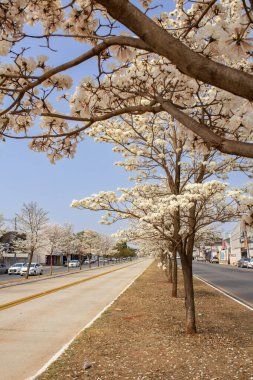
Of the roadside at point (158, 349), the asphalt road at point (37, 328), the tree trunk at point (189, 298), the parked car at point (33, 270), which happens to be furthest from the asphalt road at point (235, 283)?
the parked car at point (33, 270)

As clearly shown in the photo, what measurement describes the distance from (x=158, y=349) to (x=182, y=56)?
22.7ft

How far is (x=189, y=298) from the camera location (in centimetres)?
1012

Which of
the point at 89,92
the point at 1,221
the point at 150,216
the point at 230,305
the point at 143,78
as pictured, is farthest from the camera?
the point at 1,221

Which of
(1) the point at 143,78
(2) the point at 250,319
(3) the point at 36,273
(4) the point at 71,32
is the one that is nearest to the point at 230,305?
(2) the point at 250,319

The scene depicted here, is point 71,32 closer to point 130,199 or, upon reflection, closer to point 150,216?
point 150,216

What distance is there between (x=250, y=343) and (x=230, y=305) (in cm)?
753

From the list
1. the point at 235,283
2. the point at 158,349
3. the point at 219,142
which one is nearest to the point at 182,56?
the point at 219,142

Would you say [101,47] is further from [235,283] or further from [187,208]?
[235,283]

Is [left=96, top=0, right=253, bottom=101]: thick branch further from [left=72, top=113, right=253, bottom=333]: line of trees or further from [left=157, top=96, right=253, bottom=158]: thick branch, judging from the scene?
[left=72, top=113, right=253, bottom=333]: line of trees

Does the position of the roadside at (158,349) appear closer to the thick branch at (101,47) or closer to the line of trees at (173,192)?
the line of trees at (173,192)

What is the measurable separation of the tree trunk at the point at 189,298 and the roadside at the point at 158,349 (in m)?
0.25

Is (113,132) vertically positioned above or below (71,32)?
above

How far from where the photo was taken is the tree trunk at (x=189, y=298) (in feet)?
32.2

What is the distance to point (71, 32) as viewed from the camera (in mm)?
3740
